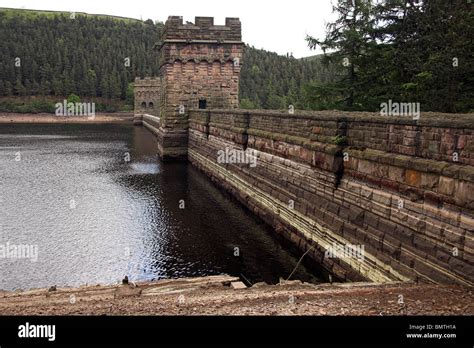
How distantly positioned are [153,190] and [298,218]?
10.3 metres

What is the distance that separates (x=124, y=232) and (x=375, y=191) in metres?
8.99

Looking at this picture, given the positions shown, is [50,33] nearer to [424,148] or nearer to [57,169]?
[57,169]

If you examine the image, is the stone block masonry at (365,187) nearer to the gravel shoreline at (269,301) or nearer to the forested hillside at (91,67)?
the gravel shoreline at (269,301)

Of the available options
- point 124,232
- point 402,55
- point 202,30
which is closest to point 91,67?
point 202,30

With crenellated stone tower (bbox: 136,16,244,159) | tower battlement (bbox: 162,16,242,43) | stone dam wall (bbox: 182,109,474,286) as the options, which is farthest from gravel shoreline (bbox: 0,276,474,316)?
tower battlement (bbox: 162,16,242,43)

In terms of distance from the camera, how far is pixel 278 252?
1380 centimetres

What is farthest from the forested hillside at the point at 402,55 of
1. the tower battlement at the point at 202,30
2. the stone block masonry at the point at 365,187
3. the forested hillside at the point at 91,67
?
the forested hillside at the point at 91,67

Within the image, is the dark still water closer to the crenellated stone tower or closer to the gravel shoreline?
the gravel shoreline

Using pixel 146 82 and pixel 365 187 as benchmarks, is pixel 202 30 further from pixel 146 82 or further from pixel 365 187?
pixel 146 82

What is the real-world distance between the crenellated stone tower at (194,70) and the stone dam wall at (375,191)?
15.4 m

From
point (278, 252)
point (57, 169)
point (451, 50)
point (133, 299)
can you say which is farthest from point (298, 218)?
point (57, 169)

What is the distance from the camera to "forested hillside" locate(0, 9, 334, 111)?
117750 millimetres

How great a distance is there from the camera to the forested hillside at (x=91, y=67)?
117750mm

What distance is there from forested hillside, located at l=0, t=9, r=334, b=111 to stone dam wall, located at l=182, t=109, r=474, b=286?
258 feet
